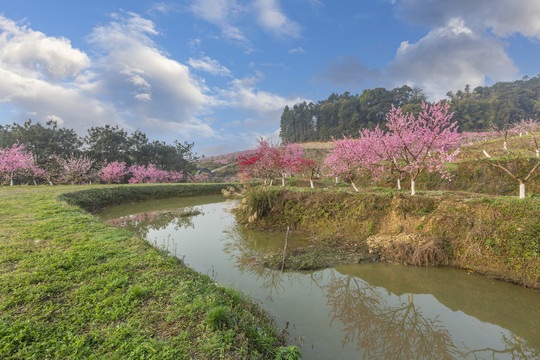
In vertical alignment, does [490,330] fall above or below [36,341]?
below

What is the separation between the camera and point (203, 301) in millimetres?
3500

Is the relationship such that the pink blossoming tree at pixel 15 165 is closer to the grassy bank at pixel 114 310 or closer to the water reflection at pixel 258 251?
the grassy bank at pixel 114 310

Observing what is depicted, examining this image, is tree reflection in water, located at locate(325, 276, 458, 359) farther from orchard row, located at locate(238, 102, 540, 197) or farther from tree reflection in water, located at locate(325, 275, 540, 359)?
orchard row, located at locate(238, 102, 540, 197)

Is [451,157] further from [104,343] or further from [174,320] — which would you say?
[104,343]

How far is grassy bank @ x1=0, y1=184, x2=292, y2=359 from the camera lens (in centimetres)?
262

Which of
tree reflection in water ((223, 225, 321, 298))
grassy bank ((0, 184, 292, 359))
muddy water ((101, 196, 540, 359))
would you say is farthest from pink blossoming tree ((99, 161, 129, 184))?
muddy water ((101, 196, 540, 359))

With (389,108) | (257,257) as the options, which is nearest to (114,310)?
(257,257)

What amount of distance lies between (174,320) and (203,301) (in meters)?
0.48

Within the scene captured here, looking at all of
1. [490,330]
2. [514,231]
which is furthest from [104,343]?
[514,231]

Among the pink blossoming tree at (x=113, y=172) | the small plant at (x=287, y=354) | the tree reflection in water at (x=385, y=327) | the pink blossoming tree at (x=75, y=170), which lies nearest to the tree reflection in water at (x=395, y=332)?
the tree reflection in water at (x=385, y=327)

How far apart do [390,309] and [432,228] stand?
146 inches

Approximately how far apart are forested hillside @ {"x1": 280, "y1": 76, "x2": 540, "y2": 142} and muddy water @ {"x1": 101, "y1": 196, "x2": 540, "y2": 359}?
4972 cm

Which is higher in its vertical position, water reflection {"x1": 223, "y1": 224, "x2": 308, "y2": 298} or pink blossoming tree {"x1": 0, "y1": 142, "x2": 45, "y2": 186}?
pink blossoming tree {"x1": 0, "y1": 142, "x2": 45, "y2": 186}

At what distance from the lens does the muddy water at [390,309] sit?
3734 mm
